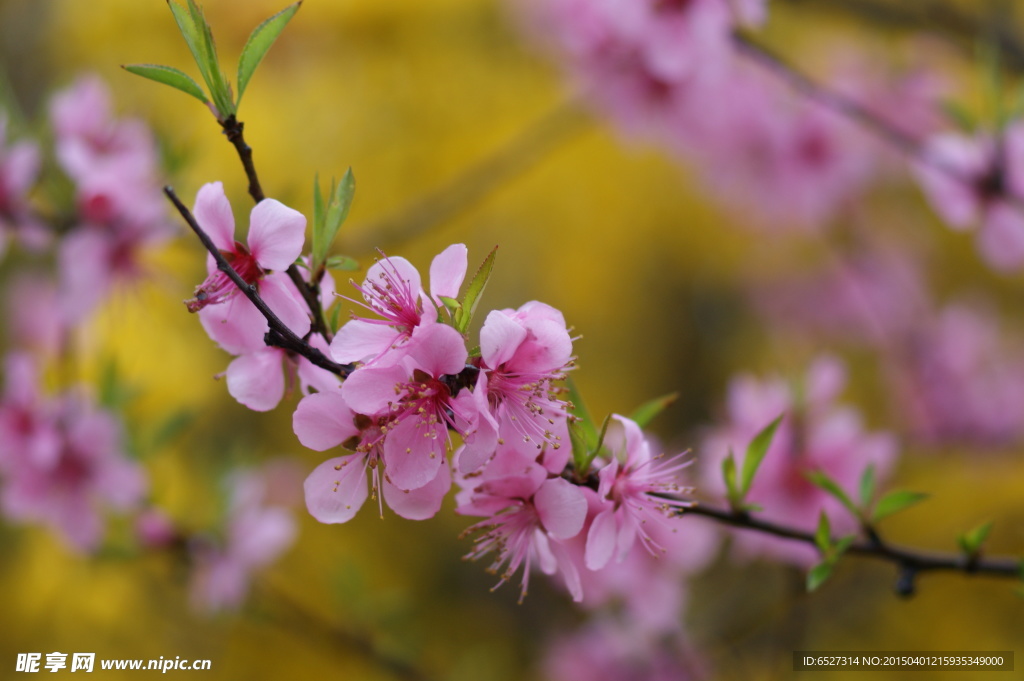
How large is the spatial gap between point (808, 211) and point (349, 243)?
95 centimetres

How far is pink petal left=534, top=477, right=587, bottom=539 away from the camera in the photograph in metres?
0.53

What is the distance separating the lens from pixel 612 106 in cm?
141

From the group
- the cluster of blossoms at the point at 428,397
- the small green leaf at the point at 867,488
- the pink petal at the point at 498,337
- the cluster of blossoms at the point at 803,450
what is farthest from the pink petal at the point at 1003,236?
the pink petal at the point at 498,337

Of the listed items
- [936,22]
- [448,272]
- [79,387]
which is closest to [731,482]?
[448,272]

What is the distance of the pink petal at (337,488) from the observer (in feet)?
1.82

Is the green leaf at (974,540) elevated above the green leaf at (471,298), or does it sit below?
below

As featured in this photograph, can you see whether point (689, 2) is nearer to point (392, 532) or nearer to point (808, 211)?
point (808, 211)

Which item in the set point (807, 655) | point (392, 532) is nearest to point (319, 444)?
point (807, 655)

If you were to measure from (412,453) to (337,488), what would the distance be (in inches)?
2.9

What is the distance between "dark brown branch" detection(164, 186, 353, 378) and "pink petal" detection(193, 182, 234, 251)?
0.15ft

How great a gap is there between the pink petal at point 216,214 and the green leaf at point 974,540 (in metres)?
0.67

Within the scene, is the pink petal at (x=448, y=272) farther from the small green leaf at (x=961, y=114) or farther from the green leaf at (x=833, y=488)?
the small green leaf at (x=961, y=114)

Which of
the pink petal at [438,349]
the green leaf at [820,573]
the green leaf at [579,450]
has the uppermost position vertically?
the pink petal at [438,349]

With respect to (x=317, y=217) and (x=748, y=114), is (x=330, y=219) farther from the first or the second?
(x=748, y=114)
